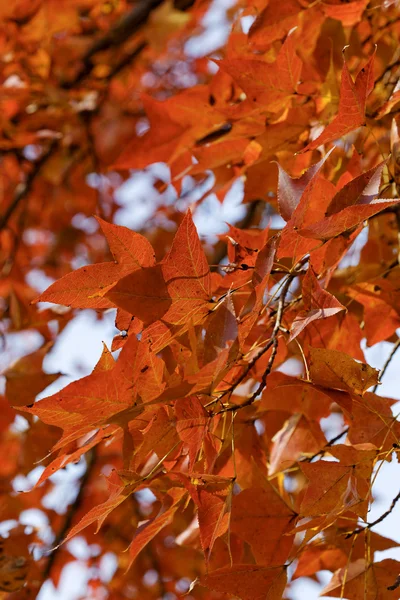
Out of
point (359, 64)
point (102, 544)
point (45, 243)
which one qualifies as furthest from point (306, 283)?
point (45, 243)

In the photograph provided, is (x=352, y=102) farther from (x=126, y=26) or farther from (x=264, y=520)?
(x=126, y=26)

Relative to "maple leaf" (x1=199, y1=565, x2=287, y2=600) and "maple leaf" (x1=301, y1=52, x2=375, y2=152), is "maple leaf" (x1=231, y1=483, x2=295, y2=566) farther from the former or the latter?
"maple leaf" (x1=301, y1=52, x2=375, y2=152)

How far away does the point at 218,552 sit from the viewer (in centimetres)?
96

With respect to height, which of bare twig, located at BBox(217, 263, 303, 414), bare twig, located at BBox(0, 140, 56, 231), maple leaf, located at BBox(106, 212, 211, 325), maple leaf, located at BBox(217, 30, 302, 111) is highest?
maple leaf, located at BBox(217, 30, 302, 111)

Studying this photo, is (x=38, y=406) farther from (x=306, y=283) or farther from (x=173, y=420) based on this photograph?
(x=306, y=283)

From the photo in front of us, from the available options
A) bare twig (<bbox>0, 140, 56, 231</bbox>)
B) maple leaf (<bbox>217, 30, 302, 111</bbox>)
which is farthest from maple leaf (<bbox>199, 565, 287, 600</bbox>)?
bare twig (<bbox>0, 140, 56, 231</bbox>)

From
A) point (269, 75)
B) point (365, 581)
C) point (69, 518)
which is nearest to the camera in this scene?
point (365, 581)

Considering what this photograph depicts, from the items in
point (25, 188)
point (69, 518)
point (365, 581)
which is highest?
point (365, 581)

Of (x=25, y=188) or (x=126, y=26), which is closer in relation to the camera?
(x=126, y=26)

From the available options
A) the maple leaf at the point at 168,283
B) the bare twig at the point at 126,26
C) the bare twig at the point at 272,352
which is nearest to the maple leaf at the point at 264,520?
the bare twig at the point at 272,352

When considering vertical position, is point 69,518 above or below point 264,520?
below

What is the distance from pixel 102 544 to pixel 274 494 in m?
2.06

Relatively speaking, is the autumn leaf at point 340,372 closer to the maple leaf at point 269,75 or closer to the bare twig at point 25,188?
the maple leaf at point 269,75

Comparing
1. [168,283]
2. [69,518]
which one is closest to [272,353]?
[168,283]
